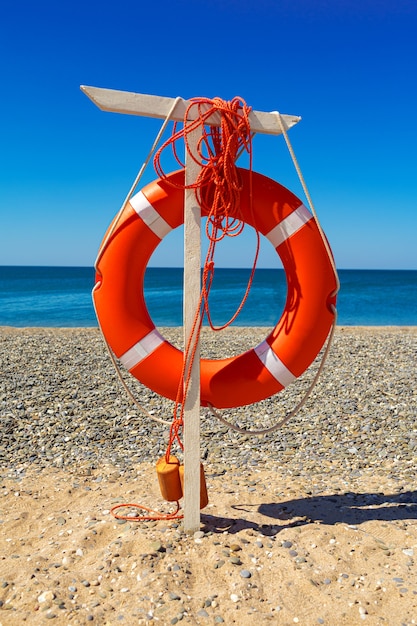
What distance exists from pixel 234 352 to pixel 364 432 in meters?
3.78

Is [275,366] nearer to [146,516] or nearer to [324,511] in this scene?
[324,511]

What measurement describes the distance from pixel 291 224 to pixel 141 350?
1057 mm

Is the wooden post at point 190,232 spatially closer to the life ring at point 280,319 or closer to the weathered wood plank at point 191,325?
the weathered wood plank at point 191,325

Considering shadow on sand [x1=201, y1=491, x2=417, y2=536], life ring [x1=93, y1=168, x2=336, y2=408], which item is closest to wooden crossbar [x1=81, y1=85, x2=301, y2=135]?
life ring [x1=93, y1=168, x2=336, y2=408]

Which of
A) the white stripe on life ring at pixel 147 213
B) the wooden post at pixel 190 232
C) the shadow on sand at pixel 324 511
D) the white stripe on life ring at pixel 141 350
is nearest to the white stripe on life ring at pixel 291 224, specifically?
the wooden post at pixel 190 232

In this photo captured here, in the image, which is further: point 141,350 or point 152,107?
point 141,350

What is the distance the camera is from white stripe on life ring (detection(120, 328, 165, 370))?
301cm

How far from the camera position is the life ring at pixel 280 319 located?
2941mm

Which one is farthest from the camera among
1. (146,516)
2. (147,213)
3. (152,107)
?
(146,516)

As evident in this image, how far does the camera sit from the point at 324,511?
3.19 m

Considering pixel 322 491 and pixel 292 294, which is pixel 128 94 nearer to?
pixel 292 294

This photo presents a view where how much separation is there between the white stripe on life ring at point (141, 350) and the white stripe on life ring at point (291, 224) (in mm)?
847

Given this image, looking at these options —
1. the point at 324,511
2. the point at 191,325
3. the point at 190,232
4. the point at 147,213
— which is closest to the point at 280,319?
the point at 191,325

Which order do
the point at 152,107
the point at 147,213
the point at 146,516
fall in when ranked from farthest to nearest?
the point at 146,516 < the point at 147,213 < the point at 152,107
